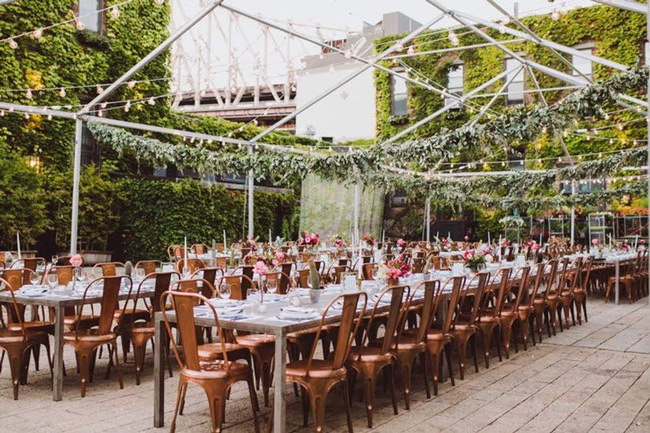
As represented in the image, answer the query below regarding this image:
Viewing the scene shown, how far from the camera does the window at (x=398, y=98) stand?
22.5 meters

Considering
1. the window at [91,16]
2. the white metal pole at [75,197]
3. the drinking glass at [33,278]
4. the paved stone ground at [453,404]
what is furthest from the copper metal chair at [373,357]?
the window at [91,16]

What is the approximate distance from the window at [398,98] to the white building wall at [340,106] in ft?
4.55

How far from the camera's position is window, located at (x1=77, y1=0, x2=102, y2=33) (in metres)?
15.1

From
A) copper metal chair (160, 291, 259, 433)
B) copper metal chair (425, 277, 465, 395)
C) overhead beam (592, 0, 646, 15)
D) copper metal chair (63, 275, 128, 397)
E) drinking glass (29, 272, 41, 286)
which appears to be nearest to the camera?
copper metal chair (160, 291, 259, 433)

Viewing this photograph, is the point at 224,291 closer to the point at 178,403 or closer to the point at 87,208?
the point at 178,403

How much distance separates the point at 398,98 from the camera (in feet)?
74.6

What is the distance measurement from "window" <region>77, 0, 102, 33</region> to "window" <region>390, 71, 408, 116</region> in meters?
10.8

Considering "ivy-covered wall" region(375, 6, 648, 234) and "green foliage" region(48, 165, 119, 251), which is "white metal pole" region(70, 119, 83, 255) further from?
"ivy-covered wall" region(375, 6, 648, 234)

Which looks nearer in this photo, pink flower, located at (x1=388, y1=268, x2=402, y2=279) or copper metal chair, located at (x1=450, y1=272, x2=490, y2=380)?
pink flower, located at (x1=388, y1=268, x2=402, y2=279)

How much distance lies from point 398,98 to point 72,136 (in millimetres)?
12073

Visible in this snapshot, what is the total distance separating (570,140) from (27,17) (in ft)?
49.1

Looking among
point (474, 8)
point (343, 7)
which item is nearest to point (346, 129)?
point (343, 7)

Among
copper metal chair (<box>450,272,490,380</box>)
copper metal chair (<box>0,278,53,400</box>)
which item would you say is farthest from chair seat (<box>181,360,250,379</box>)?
copper metal chair (<box>450,272,490,380</box>)

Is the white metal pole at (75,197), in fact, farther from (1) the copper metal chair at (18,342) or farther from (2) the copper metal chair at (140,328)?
(1) the copper metal chair at (18,342)
